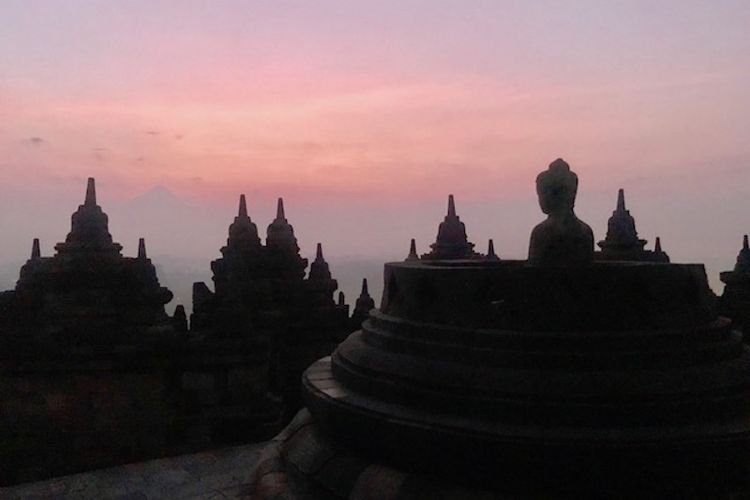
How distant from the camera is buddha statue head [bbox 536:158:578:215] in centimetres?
519

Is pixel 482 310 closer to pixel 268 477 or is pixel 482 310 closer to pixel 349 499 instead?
pixel 349 499

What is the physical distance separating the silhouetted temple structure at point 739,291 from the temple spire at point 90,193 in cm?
1788

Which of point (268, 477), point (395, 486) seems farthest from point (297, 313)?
point (395, 486)

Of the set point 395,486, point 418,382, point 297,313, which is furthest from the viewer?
point 297,313

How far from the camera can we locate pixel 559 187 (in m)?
5.19

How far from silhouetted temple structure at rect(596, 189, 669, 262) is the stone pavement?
55.5 feet

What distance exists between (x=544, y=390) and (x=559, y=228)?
1.52 meters

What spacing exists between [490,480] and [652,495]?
100 centimetres

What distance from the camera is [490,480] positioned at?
4.10m

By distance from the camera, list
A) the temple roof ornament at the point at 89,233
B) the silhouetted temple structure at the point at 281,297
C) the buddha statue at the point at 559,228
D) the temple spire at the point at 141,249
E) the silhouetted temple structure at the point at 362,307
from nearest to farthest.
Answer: the buddha statue at the point at 559,228, the temple roof ornament at the point at 89,233, the temple spire at the point at 141,249, the silhouetted temple structure at the point at 281,297, the silhouetted temple structure at the point at 362,307

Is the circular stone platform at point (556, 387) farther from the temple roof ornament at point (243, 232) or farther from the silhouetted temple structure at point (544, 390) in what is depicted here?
the temple roof ornament at point (243, 232)

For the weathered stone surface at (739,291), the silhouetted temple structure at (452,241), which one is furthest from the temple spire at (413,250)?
the weathered stone surface at (739,291)

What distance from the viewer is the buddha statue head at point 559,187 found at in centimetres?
519

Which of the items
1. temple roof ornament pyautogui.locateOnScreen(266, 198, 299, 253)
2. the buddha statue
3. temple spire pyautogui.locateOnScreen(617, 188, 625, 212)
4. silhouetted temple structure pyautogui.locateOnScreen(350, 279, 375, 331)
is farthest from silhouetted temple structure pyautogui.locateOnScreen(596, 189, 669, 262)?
the buddha statue
